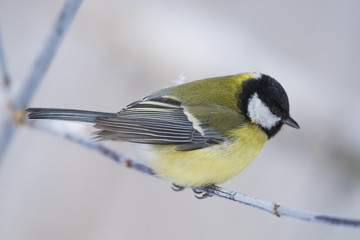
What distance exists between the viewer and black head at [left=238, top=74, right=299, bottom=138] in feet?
4.94

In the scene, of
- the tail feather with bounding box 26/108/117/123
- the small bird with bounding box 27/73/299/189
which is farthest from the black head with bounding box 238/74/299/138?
the tail feather with bounding box 26/108/117/123

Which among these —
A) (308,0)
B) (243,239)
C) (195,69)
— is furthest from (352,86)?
(243,239)

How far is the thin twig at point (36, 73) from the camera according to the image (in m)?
1.18

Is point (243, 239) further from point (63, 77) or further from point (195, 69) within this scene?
A: point (63, 77)

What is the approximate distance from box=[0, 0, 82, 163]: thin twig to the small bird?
81 mm

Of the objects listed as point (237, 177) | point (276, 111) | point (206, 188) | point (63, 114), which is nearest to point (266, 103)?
point (276, 111)

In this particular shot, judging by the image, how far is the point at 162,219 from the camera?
7.31ft

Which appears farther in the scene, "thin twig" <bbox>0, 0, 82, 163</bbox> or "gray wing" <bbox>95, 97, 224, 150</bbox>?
"gray wing" <bbox>95, 97, 224, 150</bbox>

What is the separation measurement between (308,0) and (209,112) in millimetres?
1021

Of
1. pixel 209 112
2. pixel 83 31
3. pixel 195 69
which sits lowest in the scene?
pixel 209 112

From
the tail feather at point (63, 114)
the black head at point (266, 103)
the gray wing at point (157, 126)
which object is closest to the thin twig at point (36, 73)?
the tail feather at point (63, 114)

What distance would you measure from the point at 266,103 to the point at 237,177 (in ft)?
2.60

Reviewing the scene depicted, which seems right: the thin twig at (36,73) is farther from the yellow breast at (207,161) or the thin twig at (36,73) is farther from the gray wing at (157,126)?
the yellow breast at (207,161)

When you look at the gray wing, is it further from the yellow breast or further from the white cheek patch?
the white cheek patch
